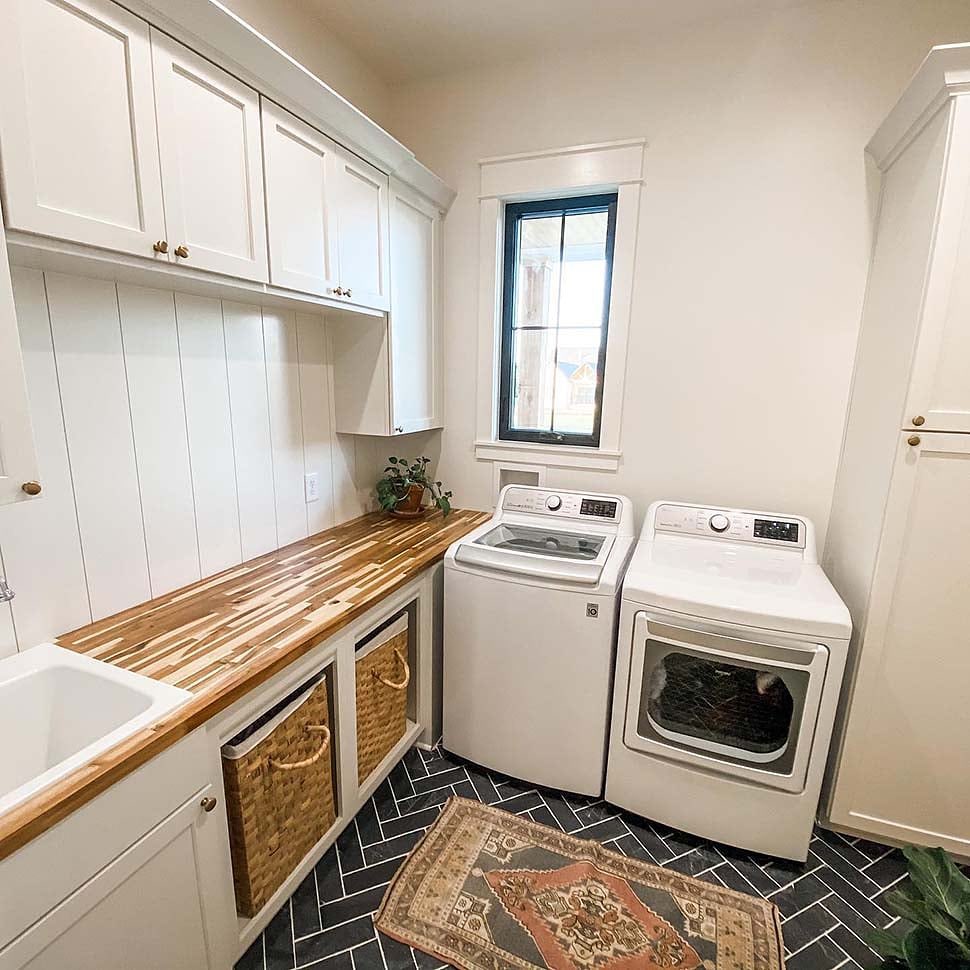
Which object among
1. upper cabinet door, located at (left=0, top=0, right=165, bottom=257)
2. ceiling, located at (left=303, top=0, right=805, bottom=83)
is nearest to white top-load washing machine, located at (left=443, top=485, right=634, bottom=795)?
upper cabinet door, located at (left=0, top=0, right=165, bottom=257)

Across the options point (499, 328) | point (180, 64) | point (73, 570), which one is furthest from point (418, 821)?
point (180, 64)

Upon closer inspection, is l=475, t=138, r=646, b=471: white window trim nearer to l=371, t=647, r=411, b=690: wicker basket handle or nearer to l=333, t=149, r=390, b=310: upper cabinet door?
l=333, t=149, r=390, b=310: upper cabinet door

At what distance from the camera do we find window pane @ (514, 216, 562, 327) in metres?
2.40

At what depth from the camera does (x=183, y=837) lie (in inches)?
43.7

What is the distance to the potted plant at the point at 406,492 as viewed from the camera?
248cm

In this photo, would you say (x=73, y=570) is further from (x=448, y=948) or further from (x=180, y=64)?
(x=448, y=948)

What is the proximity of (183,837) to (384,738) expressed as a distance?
32.3 inches

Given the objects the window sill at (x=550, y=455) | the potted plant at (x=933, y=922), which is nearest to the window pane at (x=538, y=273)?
the window sill at (x=550, y=455)

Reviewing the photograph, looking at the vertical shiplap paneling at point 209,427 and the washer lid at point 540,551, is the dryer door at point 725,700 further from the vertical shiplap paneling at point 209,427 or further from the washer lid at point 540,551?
the vertical shiplap paneling at point 209,427

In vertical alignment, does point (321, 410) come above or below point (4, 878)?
above

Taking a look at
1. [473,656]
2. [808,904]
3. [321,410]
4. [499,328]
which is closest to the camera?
[808,904]

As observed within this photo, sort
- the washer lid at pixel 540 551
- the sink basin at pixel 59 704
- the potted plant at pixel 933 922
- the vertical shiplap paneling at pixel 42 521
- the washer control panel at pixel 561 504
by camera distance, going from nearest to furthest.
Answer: the potted plant at pixel 933 922 < the sink basin at pixel 59 704 < the vertical shiplap paneling at pixel 42 521 < the washer lid at pixel 540 551 < the washer control panel at pixel 561 504

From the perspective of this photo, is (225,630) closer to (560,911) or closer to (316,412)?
(316,412)

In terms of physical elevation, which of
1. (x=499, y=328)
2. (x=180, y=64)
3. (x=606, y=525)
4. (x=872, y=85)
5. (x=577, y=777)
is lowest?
(x=577, y=777)
